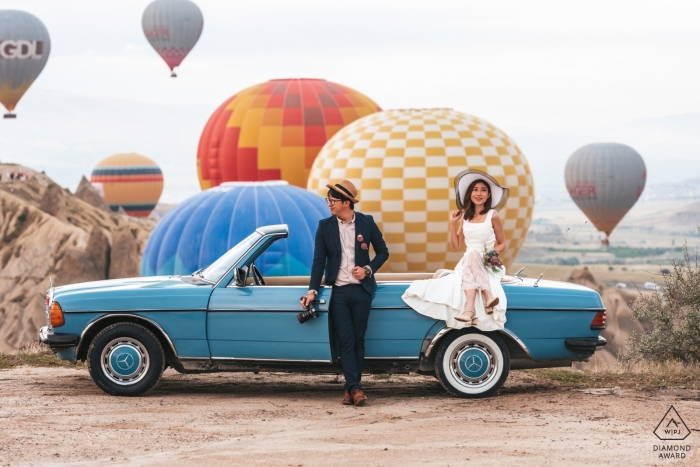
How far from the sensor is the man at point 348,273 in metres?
9.80

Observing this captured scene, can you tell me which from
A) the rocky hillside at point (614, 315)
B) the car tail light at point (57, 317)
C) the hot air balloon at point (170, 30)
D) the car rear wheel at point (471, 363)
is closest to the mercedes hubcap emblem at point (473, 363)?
the car rear wheel at point (471, 363)

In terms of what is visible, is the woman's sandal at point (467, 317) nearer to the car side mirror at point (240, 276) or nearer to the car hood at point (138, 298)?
the car side mirror at point (240, 276)

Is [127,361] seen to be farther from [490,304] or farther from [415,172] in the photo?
[415,172]

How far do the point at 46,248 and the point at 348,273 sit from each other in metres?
54.7

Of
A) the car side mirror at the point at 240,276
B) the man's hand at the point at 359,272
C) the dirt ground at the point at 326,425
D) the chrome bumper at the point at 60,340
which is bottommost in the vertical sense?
the dirt ground at the point at 326,425

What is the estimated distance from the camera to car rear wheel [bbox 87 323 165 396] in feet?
33.4

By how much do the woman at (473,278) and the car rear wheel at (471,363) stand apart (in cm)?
15

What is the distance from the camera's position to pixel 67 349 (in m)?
10.3

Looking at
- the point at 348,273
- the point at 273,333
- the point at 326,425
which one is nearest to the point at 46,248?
the point at 273,333

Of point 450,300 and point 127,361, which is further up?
point 450,300

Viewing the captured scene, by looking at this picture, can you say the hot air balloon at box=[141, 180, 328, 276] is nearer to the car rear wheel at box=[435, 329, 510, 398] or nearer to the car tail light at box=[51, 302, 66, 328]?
the car tail light at box=[51, 302, 66, 328]

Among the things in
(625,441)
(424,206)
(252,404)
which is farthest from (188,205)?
(625,441)

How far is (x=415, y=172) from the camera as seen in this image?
25.5 metres

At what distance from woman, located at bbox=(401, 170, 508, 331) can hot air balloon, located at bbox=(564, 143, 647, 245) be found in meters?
48.6
